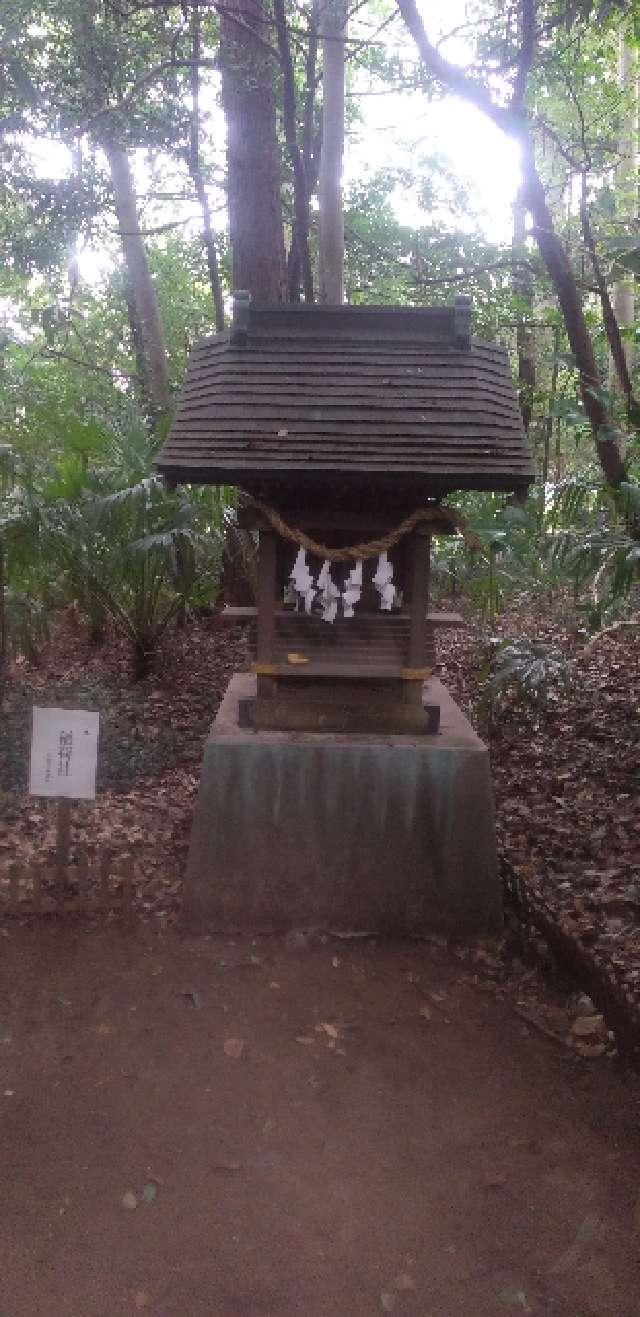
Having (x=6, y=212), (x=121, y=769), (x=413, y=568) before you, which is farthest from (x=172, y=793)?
(x=6, y=212)

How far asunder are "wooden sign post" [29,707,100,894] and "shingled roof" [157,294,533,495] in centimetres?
138

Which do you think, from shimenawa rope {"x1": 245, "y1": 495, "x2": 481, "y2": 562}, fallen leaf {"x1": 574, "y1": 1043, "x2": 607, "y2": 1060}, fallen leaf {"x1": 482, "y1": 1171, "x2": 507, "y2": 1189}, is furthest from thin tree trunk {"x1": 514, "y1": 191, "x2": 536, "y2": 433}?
fallen leaf {"x1": 482, "y1": 1171, "x2": 507, "y2": 1189}

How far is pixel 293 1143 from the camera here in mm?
3344

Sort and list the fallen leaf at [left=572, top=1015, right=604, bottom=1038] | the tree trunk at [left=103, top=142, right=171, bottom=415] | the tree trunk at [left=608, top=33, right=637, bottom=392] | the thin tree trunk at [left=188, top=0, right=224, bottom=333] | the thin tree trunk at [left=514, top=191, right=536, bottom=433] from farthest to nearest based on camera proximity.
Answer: the tree trunk at [left=608, top=33, right=637, bottom=392]
the tree trunk at [left=103, top=142, right=171, bottom=415]
the thin tree trunk at [left=514, top=191, right=536, bottom=433]
the thin tree trunk at [left=188, top=0, right=224, bottom=333]
the fallen leaf at [left=572, top=1015, right=604, bottom=1038]

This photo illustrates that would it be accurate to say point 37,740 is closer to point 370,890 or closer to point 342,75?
point 370,890

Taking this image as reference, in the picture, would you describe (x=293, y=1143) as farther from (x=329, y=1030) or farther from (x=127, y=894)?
(x=127, y=894)

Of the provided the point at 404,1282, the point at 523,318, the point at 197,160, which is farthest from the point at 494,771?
the point at 197,160

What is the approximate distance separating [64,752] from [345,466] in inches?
83.0

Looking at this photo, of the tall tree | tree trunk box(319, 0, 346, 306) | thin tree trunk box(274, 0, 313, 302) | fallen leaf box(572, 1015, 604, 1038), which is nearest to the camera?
fallen leaf box(572, 1015, 604, 1038)

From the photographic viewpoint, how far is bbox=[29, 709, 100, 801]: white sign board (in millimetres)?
4574

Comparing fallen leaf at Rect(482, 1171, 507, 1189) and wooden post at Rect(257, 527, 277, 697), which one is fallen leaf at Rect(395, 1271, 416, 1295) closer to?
fallen leaf at Rect(482, 1171, 507, 1189)

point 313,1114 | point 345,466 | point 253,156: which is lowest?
point 313,1114

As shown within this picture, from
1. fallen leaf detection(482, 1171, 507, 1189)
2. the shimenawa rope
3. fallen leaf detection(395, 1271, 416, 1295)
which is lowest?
fallen leaf detection(395, 1271, 416, 1295)

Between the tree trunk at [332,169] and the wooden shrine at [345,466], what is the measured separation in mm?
3991
